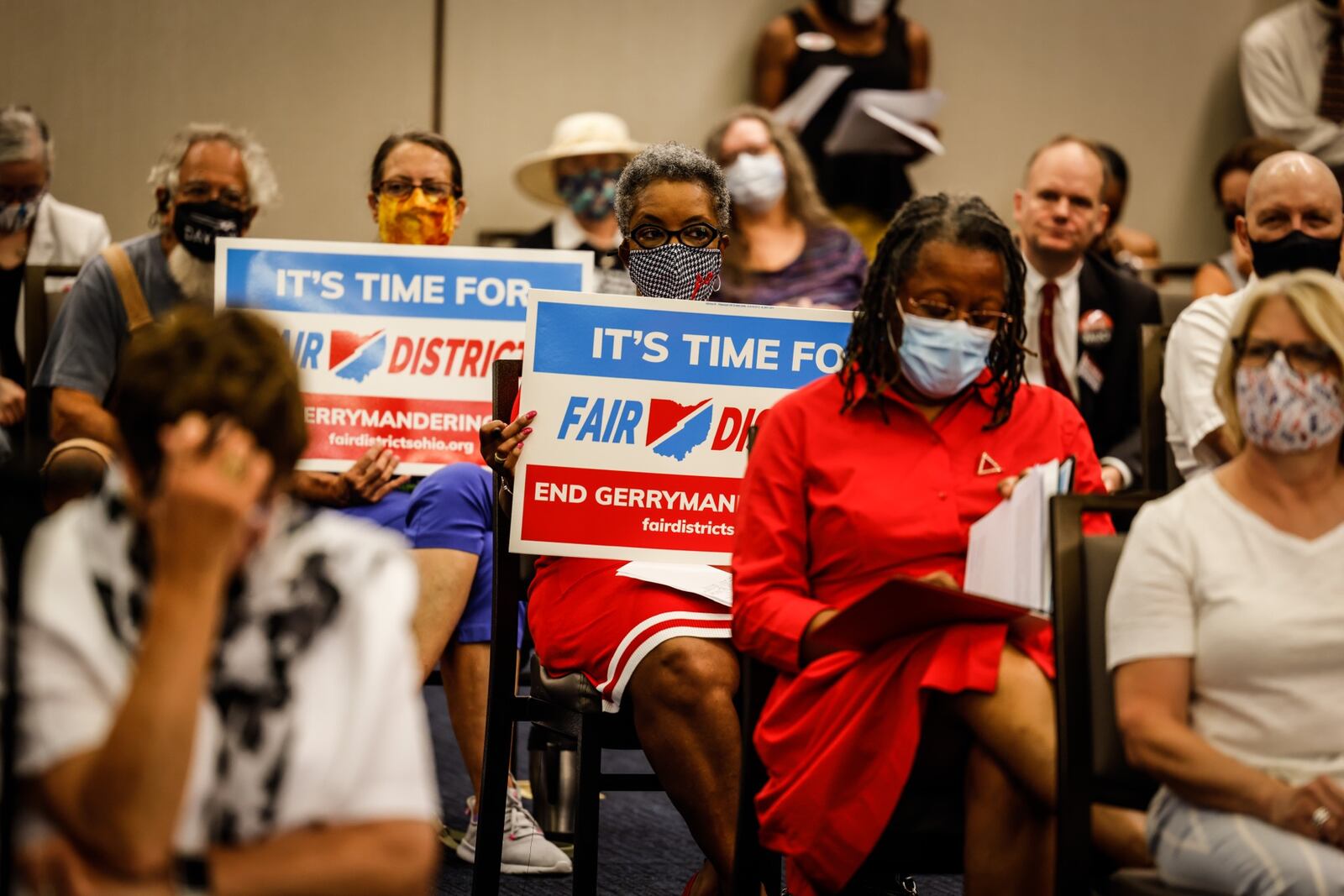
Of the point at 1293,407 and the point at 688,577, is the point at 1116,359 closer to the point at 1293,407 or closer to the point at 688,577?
the point at 688,577

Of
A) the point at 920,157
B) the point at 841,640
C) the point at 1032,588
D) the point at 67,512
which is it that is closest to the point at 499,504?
the point at 841,640

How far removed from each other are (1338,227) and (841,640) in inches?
75.9

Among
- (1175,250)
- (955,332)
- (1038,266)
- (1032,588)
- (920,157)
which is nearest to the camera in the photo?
(1032,588)

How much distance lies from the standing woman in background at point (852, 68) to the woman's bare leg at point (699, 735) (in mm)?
3974

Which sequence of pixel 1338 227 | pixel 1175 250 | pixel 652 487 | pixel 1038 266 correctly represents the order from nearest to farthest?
pixel 652 487, pixel 1338 227, pixel 1038 266, pixel 1175 250

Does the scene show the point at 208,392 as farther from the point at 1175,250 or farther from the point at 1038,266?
the point at 1175,250

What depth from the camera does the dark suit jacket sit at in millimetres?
4387

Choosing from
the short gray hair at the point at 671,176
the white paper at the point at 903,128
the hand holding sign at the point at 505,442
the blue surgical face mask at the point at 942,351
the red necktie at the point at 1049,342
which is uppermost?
the white paper at the point at 903,128

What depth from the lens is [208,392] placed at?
162cm

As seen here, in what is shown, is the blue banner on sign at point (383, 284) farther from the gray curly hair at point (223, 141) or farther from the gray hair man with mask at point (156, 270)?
the gray curly hair at point (223, 141)

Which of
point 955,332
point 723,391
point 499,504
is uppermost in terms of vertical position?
point 955,332

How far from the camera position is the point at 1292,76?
286 inches

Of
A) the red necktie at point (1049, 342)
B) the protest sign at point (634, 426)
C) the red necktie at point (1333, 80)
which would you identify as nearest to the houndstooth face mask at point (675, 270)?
the protest sign at point (634, 426)

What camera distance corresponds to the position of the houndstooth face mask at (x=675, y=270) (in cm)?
344
